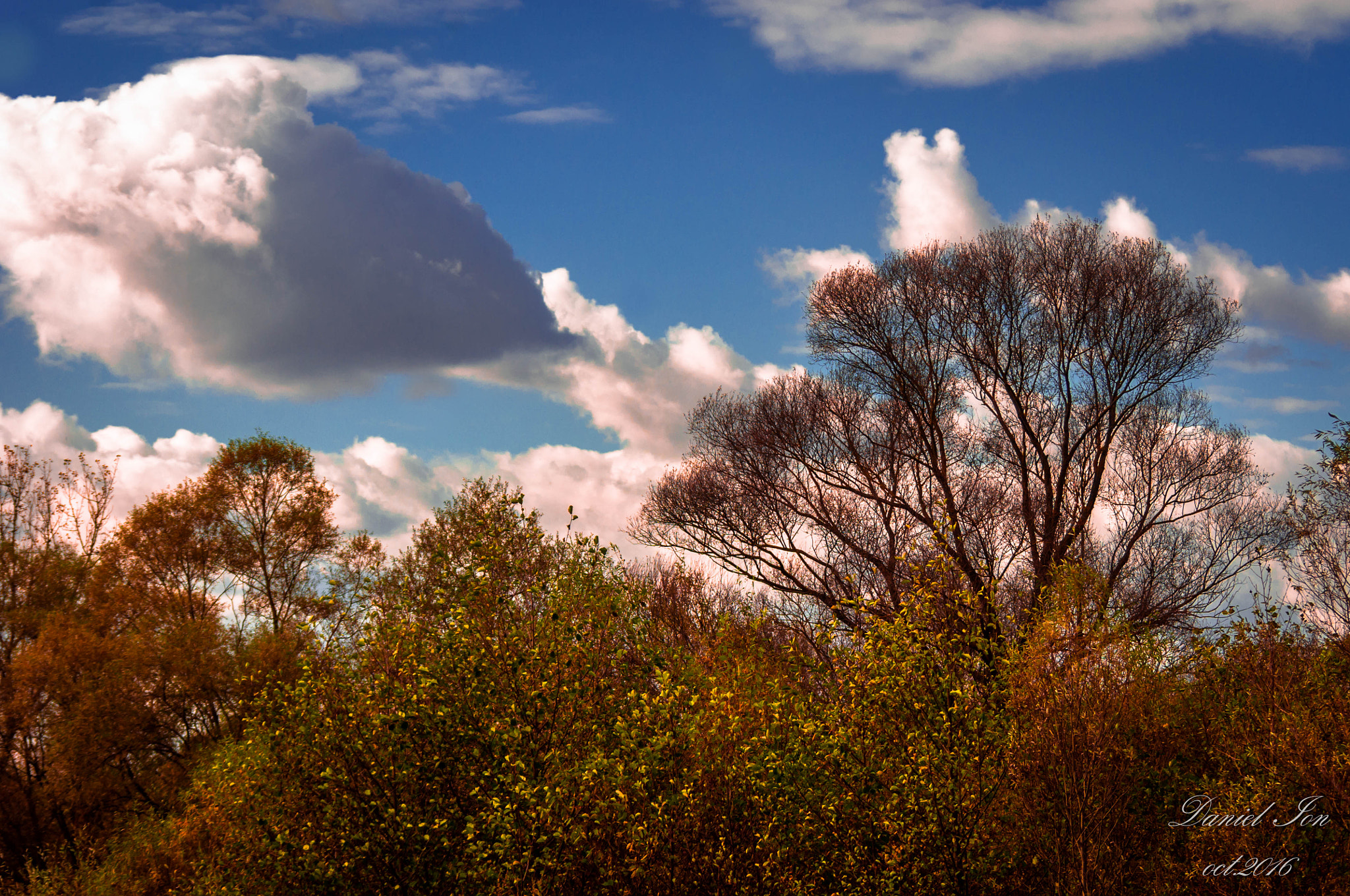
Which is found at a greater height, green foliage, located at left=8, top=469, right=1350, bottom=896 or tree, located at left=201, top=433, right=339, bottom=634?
tree, located at left=201, top=433, right=339, bottom=634

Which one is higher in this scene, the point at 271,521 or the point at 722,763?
the point at 271,521

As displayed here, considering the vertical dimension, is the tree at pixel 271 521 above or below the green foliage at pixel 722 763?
above

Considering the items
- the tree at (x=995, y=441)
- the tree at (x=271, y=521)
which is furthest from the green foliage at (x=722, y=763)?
the tree at (x=271, y=521)

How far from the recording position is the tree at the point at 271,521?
104 feet

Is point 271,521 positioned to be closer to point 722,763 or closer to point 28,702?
point 28,702

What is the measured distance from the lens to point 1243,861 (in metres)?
10.6

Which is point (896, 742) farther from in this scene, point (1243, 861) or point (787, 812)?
point (1243, 861)

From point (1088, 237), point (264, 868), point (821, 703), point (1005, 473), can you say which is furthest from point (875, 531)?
point (264, 868)

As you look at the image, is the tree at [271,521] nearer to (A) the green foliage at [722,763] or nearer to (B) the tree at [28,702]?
(B) the tree at [28,702]

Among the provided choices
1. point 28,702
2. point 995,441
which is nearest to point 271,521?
point 28,702

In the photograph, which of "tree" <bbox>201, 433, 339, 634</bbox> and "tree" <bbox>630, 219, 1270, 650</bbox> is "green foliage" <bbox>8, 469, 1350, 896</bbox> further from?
"tree" <bbox>201, 433, 339, 634</bbox>

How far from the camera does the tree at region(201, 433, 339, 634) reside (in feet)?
104

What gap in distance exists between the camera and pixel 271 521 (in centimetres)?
3231

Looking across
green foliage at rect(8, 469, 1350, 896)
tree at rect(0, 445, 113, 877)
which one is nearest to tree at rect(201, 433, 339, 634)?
tree at rect(0, 445, 113, 877)
